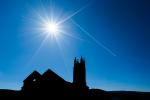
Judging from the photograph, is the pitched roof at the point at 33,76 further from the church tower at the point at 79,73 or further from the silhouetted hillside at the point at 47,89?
the church tower at the point at 79,73

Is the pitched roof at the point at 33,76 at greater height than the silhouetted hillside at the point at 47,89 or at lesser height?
greater

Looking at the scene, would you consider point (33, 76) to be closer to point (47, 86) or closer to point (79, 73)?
point (47, 86)

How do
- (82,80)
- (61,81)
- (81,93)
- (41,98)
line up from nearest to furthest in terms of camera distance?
(41,98) → (61,81) → (81,93) → (82,80)

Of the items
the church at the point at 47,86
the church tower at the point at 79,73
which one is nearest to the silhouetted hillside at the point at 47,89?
the church at the point at 47,86

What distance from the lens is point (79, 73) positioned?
49062mm

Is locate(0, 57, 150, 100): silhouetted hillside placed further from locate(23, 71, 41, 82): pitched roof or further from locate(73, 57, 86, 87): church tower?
locate(73, 57, 86, 87): church tower

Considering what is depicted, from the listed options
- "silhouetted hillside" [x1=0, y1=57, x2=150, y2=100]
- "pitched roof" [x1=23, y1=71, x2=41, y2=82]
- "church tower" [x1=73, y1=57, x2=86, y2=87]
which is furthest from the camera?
"church tower" [x1=73, y1=57, x2=86, y2=87]

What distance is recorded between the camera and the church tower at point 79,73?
159 feet

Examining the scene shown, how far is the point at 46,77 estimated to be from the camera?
38656mm

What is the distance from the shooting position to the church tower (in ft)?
159

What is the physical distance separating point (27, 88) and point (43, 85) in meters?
4.94

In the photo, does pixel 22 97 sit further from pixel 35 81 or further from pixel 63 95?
pixel 63 95

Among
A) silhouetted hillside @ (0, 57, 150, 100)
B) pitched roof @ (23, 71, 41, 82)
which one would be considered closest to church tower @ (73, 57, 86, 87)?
silhouetted hillside @ (0, 57, 150, 100)

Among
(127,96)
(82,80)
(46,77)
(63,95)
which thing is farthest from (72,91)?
(127,96)
